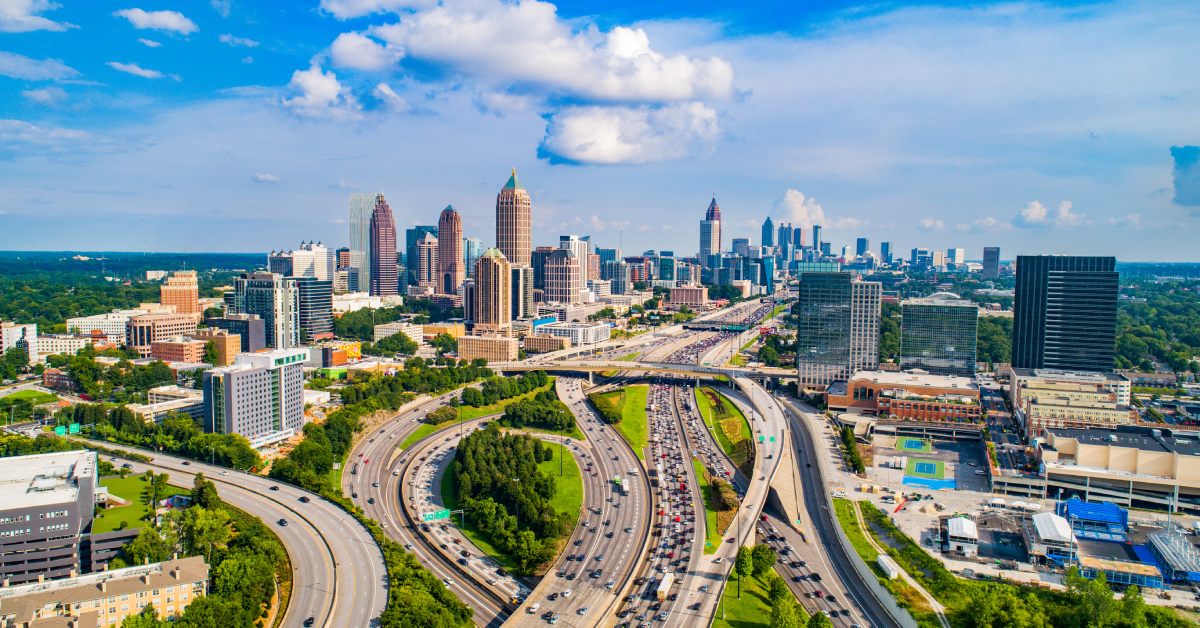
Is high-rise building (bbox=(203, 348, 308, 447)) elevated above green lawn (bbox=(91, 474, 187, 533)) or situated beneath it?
elevated above

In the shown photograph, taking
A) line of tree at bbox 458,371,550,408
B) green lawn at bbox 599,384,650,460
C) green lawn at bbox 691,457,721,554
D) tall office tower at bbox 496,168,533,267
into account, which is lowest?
green lawn at bbox 691,457,721,554

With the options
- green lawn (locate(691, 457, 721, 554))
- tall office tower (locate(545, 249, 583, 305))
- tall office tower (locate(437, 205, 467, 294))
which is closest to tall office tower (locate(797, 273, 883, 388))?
green lawn (locate(691, 457, 721, 554))

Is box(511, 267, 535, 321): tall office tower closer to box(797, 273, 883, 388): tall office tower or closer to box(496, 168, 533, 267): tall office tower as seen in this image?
box(496, 168, 533, 267): tall office tower

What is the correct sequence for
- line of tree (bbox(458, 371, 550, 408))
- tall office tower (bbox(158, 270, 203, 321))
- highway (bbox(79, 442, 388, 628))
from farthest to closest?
tall office tower (bbox(158, 270, 203, 321))
line of tree (bbox(458, 371, 550, 408))
highway (bbox(79, 442, 388, 628))

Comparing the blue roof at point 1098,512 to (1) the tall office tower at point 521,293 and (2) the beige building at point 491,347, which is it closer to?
(2) the beige building at point 491,347

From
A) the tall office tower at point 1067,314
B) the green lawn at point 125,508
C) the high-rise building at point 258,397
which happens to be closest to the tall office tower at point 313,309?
the high-rise building at point 258,397

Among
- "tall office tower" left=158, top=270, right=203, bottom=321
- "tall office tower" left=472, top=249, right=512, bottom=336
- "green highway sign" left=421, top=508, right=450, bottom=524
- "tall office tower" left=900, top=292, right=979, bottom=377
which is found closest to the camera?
"green highway sign" left=421, top=508, right=450, bottom=524

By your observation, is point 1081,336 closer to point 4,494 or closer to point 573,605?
point 573,605
